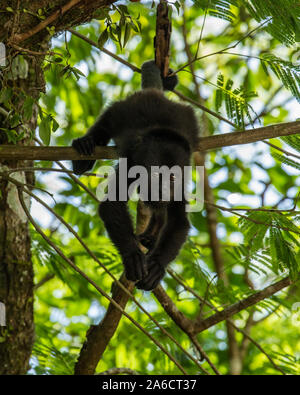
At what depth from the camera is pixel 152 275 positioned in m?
3.64

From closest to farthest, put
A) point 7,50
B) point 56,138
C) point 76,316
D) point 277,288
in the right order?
point 7,50 → point 277,288 → point 56,138 → point 76,316

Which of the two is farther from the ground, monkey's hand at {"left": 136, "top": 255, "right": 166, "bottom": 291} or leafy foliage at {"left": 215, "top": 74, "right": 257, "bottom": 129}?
leafy foliage at {"left": 215, "top": 74, "right": 257, "bottom": 129}

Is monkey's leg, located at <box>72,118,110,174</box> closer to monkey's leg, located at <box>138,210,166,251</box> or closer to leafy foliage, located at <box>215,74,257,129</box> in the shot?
monkey's leg, located at <box>138,210,166,251</box>

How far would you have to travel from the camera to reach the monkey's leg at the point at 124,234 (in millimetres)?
3518

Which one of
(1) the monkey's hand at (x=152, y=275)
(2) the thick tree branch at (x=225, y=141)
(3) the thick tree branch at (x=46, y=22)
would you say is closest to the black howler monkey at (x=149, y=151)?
(1) the monkey's hand at (x=152, y=275)

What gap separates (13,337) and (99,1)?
7.66ft

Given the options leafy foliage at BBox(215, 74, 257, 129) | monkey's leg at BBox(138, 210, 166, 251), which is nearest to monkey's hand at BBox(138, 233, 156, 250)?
monkey's leg at BBox(138, 210, 166, 251)

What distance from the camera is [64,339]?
6.88 m

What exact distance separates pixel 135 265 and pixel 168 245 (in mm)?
453

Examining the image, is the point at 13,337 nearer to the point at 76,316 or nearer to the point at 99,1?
the point at 99,1

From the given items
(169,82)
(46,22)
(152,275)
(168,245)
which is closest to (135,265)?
(152,275)

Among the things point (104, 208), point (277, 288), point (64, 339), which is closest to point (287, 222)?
point (277, 288)

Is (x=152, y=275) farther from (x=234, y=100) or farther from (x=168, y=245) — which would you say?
(x=234, y=100)

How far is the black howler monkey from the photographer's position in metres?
3.63
